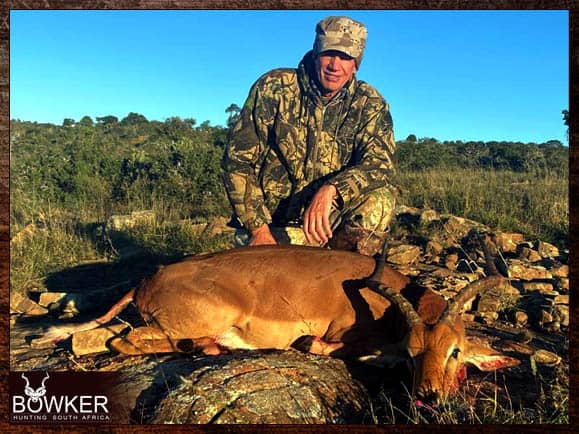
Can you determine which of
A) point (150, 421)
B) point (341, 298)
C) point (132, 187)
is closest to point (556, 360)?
point (341, 298)

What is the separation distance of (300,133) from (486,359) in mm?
3423

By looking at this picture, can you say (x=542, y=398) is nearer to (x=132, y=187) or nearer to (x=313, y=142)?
(x=313, y=142)

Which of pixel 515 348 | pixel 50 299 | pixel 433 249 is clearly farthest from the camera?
pixel 433 249

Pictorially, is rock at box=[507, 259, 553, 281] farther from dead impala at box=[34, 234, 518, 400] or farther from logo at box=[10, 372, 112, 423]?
logo at box=[10, 372, 112, 423]

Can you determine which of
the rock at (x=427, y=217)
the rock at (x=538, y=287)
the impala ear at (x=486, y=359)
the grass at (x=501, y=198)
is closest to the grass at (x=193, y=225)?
the grass at (x=501, y=198)

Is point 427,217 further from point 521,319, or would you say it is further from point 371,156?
point 521,319

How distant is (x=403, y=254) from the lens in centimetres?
653

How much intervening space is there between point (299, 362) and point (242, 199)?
2.84 meters

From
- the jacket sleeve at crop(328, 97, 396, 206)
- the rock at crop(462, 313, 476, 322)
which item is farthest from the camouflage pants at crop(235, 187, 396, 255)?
the rock at crop(462, 313, 476, 322)

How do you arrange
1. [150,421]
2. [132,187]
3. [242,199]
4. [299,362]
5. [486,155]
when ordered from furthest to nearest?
1. [486,155]
2. [132,187]
3. [242,199]
4. [299,362]
5. [150,421]

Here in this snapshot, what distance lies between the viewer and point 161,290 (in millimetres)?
4438

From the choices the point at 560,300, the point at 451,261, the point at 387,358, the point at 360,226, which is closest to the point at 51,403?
the point at 387,358

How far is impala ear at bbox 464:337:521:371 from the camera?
13.0ft

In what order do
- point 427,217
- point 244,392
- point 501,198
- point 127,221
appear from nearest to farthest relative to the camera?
1. point 244,392
2. point 427,217
3. point 127,221
4. point 501,198
